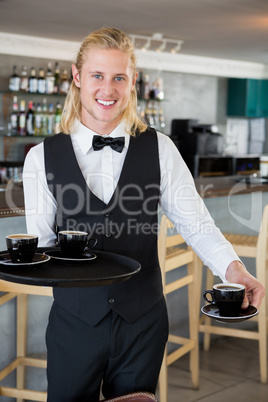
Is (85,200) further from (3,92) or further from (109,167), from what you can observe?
(3,92)

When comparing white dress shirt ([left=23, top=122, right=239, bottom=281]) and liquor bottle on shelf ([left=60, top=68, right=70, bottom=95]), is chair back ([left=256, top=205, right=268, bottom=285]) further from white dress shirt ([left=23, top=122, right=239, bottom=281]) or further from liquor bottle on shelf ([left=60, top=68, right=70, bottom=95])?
liquor bottle on shelf ([left=60, top=68, right=70, bottom=95])

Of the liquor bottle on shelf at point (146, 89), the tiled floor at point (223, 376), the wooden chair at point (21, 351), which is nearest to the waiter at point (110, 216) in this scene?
the wooden chair at point (21, 351)

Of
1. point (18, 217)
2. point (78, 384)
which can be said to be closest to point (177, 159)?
point (78, 384)

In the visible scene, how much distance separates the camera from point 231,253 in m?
1.65

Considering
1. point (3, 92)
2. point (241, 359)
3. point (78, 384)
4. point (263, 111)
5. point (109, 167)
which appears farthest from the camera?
point (263, 111)

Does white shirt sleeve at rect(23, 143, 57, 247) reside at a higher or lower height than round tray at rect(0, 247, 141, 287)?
higher

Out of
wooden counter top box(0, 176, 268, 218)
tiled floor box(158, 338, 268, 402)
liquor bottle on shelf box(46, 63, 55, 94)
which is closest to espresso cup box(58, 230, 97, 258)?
wooden counter top box(0, 176, 268, 218)

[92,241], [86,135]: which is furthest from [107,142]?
[92,241]

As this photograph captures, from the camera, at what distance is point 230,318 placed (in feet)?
4.48

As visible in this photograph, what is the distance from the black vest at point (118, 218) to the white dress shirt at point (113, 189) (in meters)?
0.03

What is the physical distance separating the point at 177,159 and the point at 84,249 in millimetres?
445

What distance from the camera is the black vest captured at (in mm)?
1629

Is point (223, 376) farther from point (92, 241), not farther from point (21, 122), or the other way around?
point (21, 122)

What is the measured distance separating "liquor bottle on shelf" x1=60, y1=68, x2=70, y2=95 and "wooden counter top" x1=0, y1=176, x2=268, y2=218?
2.78 m
